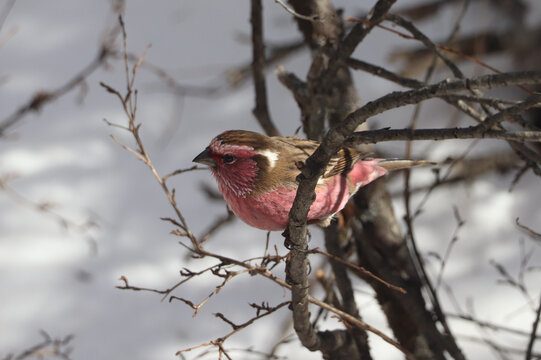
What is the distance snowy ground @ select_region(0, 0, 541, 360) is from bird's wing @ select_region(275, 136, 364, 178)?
1.52m

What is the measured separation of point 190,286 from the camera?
11.7 feet

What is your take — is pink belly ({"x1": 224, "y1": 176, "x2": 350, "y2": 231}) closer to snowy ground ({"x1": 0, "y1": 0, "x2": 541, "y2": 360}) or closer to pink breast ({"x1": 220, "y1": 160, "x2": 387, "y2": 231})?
pink breast ({"x1": 220, "y1": 160, "x2": 387, "y2": 231})

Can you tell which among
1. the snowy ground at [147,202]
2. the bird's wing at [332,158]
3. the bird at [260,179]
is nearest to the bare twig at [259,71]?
the bird's wing at [332,158]

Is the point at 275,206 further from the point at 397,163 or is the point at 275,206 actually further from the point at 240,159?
the point at 397,163

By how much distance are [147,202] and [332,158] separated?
215cm

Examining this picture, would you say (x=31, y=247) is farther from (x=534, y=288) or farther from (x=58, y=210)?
(x=534, y=288)

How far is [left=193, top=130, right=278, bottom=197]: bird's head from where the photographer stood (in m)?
1.75

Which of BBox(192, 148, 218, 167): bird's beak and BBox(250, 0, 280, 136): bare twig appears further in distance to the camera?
BBox(250, 0, 280, 136): bare twig

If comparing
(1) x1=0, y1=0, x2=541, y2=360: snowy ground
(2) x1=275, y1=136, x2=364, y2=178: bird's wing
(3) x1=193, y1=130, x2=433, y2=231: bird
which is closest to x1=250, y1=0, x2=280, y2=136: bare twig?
(2) x1=275, y1=136, x2=364, y2=178: bird's wing

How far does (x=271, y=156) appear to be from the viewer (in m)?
1.81

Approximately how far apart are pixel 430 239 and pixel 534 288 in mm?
653

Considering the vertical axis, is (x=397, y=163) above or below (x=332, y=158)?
above

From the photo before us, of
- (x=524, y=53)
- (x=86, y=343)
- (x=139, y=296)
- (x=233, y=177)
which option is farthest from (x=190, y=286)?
(x=524, y=53)

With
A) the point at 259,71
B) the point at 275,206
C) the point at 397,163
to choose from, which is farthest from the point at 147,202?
the point at 275,206
